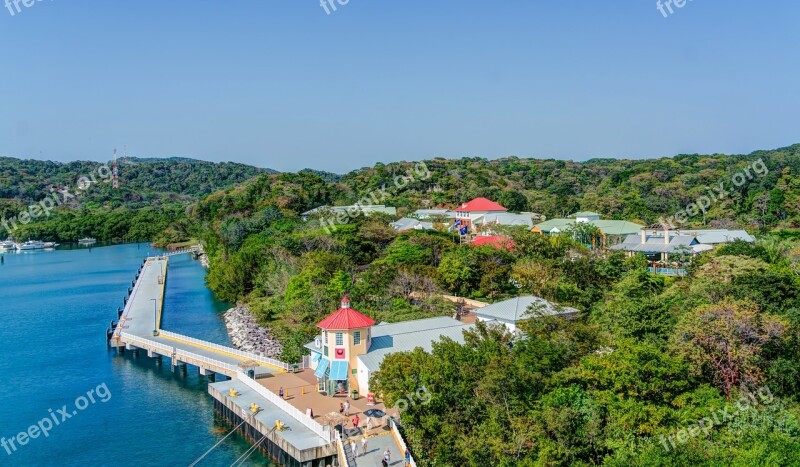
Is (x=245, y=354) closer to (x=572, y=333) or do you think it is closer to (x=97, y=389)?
(x=97, y=389)

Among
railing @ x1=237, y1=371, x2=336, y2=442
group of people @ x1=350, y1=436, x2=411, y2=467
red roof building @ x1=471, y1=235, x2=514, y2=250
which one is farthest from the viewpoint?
red roof building @ x1=471, y1=235, x2=514, y2=250

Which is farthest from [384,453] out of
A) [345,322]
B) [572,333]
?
[572,333]

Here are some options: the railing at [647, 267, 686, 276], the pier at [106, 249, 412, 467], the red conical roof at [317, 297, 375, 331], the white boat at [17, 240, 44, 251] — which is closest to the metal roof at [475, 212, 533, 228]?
the railing at [647, 267, 686, 276]

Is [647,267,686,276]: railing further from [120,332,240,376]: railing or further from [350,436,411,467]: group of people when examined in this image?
[120,332,240,376]: railing

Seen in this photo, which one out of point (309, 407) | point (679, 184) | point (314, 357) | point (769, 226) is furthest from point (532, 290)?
point (679, 184)

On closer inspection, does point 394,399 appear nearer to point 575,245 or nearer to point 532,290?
point 532,290

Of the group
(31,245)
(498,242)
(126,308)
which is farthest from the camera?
(31,245)

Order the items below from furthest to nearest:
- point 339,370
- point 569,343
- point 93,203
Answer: point 93,203, point 339,370, point 569,343
